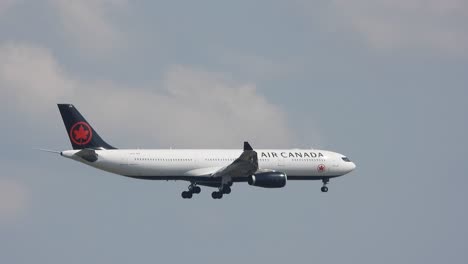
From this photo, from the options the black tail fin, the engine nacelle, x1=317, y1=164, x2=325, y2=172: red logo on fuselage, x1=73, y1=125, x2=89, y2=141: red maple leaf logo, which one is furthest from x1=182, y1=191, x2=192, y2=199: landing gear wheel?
x1=317, y1=164, x2=325, y2=172: red logo on fuselage

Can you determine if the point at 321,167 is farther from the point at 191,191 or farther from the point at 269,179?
the point at 191,191

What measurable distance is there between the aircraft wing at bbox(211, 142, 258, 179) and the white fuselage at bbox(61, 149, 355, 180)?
1.28 meters

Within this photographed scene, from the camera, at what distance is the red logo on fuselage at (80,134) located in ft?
323

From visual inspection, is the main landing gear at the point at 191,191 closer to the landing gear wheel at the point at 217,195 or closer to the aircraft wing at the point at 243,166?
the landing gear wheel at the point at 217,195

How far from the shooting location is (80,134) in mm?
98688

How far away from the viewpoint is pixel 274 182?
325 feet

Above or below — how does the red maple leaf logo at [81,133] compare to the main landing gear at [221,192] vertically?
above

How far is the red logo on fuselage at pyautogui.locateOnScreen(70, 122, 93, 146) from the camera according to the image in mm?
98500

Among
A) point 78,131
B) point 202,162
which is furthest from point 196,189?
point 78,131

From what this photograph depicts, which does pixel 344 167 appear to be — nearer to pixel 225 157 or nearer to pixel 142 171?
pixel 225 157

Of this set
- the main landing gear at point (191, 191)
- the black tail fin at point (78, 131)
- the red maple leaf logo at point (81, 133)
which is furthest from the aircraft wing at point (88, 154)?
the main landing gear at point (191, 191)

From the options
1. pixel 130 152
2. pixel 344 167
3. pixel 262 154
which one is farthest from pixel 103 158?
pixel 344 167

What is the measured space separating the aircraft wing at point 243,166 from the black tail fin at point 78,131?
10.5m

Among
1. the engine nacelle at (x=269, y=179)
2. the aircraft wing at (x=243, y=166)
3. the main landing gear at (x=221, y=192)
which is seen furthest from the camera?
the main landing gear at (x=221, y=192)
